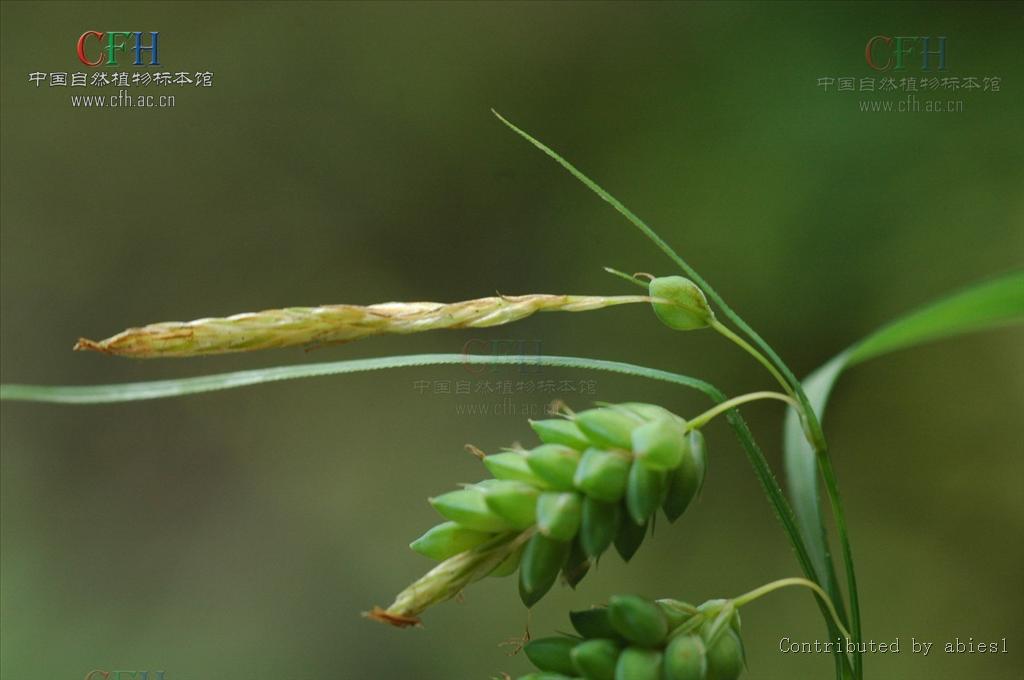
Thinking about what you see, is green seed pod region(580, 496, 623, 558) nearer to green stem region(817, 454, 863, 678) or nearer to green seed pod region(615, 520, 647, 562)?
green seed pod region(615, 520, 647, 562)

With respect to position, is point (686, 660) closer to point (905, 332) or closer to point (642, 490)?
point (642, 490)

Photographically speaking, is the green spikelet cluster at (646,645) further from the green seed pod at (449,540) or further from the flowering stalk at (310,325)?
the flowering stalk at (310,325)

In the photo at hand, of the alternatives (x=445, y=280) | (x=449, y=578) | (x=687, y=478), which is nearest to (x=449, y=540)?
(x=449, y=578)

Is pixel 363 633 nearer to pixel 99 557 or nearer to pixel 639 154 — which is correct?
pixel 99 557

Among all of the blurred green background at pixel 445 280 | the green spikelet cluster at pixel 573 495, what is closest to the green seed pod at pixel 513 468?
the green spikelet cluster at pixel 573 495

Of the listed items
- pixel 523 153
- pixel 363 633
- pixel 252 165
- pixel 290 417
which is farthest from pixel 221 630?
pixel 523 153

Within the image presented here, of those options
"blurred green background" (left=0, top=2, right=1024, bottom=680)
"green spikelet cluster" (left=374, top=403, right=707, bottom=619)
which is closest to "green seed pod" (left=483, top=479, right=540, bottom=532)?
"green spikelet cluster" (left=374, top=403, right=707, bottom=619)
